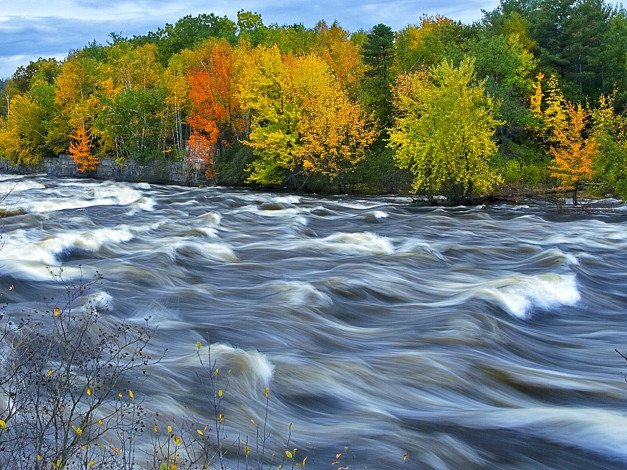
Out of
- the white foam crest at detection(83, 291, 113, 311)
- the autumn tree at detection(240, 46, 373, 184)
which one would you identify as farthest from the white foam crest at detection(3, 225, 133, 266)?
the autumn tree at detection(240, 46, 373, 184)

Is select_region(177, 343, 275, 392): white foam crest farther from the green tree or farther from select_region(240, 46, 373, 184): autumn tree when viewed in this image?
the green tree

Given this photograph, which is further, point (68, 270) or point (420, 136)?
point (420, 136)

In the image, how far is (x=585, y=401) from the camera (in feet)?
25.5

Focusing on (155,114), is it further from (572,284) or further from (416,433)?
(416,433)

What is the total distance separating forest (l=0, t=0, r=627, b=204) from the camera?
90.1ft

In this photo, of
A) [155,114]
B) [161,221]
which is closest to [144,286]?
[161,221]

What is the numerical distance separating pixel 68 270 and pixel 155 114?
45705 millimetres

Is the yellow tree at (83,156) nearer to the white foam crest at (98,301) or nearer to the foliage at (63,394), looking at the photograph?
the white foam crest at (98,301)

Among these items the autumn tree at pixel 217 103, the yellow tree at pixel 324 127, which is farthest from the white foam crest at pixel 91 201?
the autumn tree at pixel 217 103

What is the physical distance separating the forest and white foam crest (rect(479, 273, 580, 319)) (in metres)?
13.0

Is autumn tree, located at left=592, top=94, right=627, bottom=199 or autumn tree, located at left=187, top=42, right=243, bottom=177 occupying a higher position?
autumn tree, located at left=187, top=42, right=243, bottom=177

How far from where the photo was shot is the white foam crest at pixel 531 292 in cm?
1164

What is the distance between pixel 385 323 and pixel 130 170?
46753 millimetres

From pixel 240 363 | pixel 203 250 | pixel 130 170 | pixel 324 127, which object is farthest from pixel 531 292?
pixel 130 170
